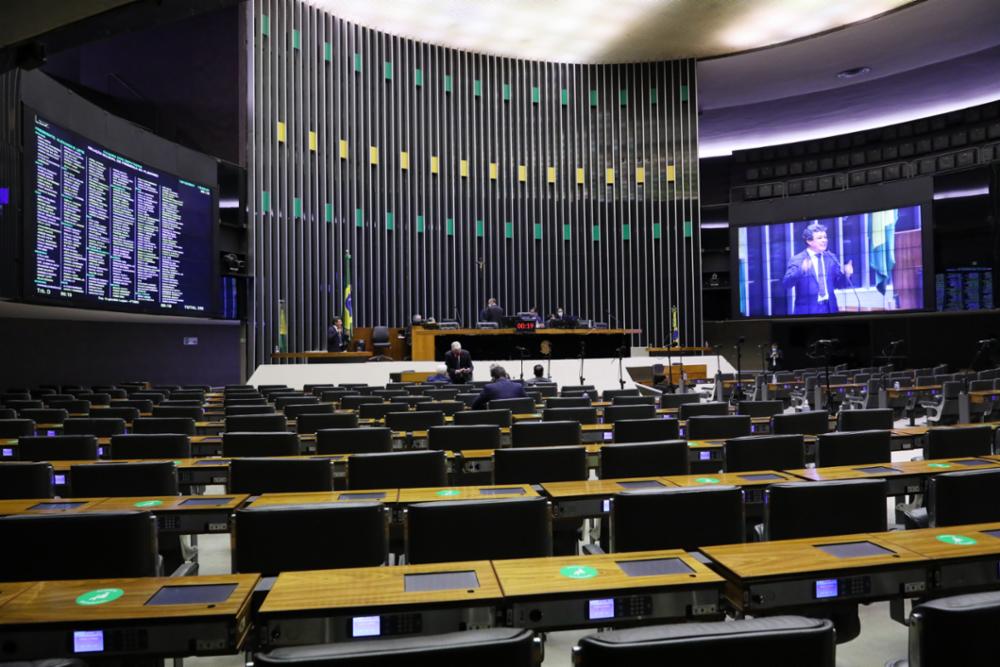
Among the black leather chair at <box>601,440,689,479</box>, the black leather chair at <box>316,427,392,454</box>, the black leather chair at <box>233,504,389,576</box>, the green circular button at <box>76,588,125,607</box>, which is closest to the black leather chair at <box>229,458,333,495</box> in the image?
the black leather chair at <box>233,504,389,576</box>

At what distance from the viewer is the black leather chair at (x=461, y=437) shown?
4371mm

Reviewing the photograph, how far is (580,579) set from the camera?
1745mm

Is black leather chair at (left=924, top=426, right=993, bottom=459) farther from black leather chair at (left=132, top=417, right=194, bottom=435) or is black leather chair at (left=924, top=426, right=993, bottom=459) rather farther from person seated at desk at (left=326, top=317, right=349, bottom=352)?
person seated at desk at (left=326, top=317, right=349, bottom=352)

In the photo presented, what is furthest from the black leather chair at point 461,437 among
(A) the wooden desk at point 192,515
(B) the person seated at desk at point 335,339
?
(B) the person seated at desk at point 335,339

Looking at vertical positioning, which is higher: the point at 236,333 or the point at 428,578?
the point at 236,333

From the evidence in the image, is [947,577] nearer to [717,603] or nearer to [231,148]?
[717,603]

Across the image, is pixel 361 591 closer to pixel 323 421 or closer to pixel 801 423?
pixel 323 421

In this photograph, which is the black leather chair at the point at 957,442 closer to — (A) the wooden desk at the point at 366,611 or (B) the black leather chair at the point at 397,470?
(B) the black leather chair at the point at 397,470

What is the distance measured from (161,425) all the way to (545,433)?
2.83 m

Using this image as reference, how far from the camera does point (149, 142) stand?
39.9 feet

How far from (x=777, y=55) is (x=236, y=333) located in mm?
15317

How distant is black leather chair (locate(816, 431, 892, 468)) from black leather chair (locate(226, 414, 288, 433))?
11.3ft

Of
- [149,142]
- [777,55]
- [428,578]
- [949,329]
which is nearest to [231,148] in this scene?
[149,142]

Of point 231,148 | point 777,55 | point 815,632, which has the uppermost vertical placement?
point 777,55
